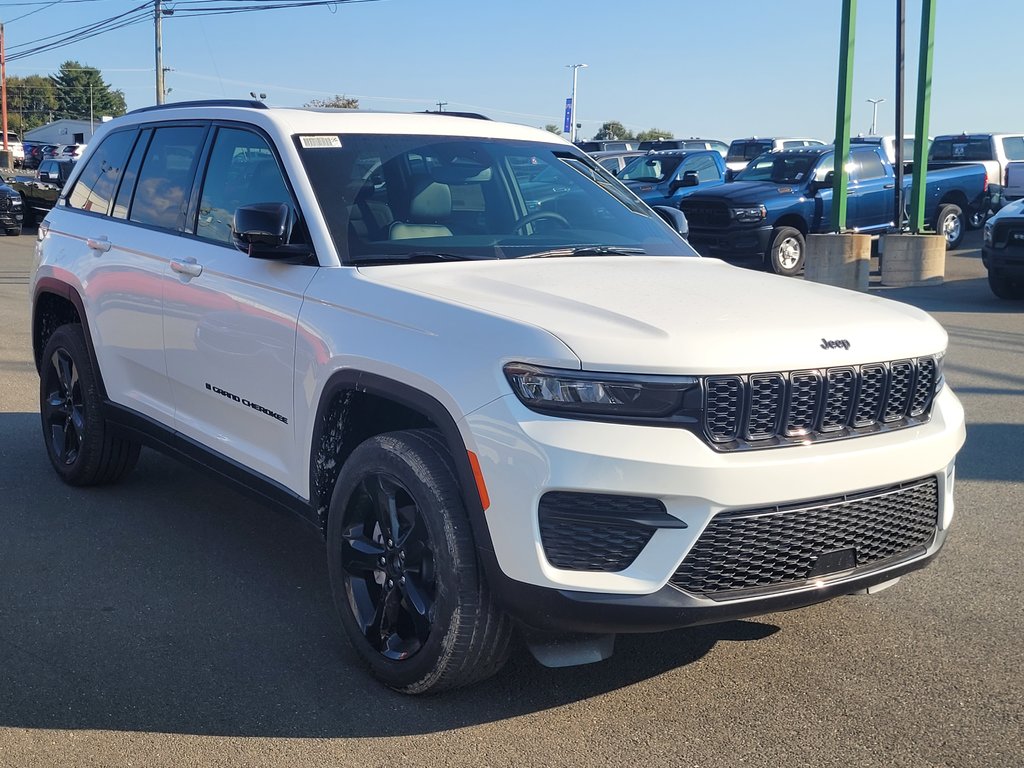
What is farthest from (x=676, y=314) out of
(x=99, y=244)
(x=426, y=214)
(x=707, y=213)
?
(x=707, y=213)

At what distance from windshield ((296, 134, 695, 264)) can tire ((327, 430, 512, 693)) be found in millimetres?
902

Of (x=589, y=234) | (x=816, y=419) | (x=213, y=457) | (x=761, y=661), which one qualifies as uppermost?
(x=589, y=234)

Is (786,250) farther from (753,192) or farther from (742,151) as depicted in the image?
(742,151)

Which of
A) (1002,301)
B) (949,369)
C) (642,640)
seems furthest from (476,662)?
(1002,301)

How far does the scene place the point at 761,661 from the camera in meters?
4.03

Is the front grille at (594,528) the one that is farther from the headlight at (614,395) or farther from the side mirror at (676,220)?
the side mirror at (676,220)

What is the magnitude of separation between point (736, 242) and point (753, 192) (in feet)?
3.04

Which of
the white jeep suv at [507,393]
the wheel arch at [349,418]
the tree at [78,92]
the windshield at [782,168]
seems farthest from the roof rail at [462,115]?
the tree at [78,92]

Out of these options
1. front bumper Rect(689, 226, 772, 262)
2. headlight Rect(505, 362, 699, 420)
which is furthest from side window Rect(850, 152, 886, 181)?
headlight Rect(505, 362, 699, 420)

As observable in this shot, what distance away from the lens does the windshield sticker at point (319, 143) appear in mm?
4520

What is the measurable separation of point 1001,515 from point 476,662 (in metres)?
3.35

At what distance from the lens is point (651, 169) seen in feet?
77.6

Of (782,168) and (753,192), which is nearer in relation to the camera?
(753,192)

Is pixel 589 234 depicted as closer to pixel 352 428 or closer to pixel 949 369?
pixel 352 428
